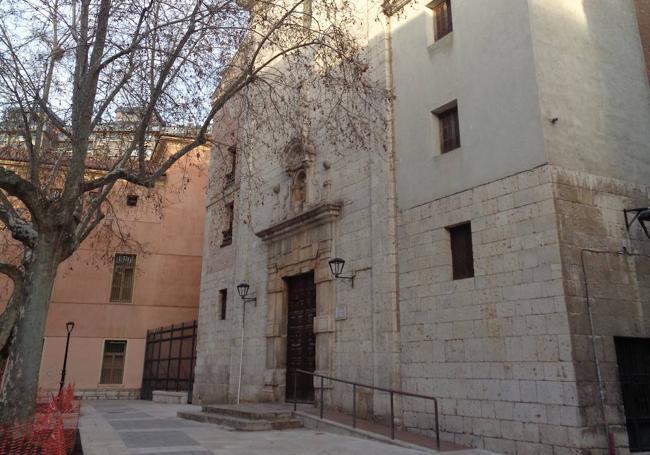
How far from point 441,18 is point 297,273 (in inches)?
282

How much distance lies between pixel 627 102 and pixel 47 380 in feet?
77.9

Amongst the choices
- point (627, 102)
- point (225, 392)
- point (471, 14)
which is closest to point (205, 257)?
point (225, 392)

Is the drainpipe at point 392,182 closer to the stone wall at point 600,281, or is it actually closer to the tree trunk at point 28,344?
the stone wall at point 600,281

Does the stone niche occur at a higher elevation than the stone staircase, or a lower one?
higher

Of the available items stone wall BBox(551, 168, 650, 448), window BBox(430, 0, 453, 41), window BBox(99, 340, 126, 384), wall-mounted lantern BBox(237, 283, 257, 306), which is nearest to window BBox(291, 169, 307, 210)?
wall-mounted lantern BBox(237, 283, 257, 306)

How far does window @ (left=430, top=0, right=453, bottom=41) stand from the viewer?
430 inches

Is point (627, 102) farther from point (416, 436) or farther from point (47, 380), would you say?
point (47, 380)

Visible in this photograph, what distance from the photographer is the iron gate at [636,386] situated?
770 centimetres

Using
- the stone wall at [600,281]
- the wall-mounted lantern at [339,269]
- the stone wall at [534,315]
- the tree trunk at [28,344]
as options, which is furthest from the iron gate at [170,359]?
the stone wall at [600,281]

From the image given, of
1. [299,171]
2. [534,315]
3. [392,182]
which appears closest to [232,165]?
[299,171]

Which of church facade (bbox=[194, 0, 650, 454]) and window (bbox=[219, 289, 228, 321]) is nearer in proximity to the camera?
church facade (bbox=[194, 0, 650, 454])

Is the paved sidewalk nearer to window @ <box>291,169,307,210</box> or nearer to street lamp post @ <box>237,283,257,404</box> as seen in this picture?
street lamp post @ <box>237,283,257,404</box>

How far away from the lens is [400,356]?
33.9ft

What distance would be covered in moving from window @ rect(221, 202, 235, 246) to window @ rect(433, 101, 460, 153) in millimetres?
10053
